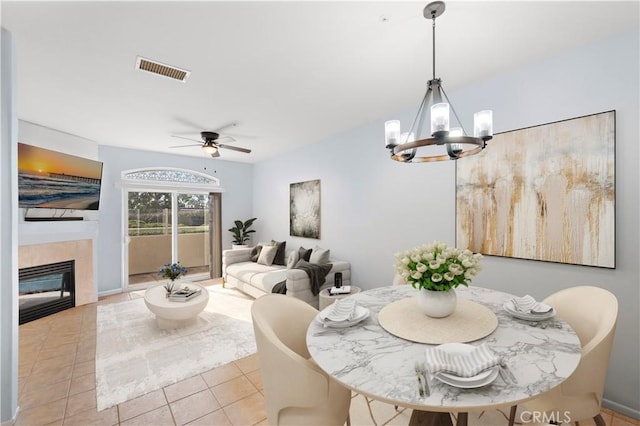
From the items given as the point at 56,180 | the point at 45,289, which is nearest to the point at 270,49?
the point at 56,180

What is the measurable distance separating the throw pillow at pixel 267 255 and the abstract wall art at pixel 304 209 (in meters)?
0.48

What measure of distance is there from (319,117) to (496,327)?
9.93 feet

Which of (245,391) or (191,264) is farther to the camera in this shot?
(191,264)

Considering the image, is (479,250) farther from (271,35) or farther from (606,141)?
(271,35)

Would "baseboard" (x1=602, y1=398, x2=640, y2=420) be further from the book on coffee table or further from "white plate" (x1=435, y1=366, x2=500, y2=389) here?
the book on coffee table

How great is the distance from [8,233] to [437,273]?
2776mm

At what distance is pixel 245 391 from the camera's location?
91.5 inches

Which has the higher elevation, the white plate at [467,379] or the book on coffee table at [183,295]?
the white plate at [467,379]

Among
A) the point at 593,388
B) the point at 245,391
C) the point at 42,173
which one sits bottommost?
the point at 245,391

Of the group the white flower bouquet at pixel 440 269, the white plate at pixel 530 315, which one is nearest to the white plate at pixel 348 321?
the white flower bouquet at pixel 440 269

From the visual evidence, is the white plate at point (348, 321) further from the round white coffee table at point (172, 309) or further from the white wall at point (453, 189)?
the round white coffee table at point (172, 309)

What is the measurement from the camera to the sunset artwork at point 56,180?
11.6 ft

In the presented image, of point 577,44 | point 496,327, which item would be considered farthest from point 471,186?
point 496,327

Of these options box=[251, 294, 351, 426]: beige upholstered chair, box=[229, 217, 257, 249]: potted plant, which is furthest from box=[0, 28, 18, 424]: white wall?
box=[229, 217, 257, 249]: potted plant
